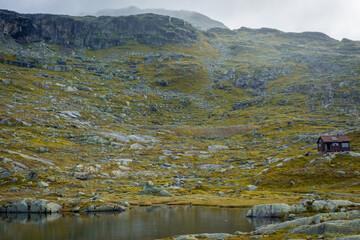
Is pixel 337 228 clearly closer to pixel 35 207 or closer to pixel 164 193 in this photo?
pixel 164 193

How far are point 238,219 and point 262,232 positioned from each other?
1878 centimetres

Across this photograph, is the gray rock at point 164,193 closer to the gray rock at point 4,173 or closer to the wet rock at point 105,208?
the wet rock at point 105,208

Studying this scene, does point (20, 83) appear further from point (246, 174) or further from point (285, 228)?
point (285, 228)

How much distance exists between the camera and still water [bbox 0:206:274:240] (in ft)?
176

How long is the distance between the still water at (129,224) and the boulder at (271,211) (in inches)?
105

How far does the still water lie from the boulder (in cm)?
268

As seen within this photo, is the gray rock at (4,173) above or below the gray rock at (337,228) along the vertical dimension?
below

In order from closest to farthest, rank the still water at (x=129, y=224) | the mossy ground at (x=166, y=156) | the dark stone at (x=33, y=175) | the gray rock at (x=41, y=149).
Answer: the still water at (x=129, y=224), the mossy ground at (x=166, y=156), the dark stone at (x=33, y=175), the gray rock at (x=41, y=149)

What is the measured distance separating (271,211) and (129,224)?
3009 centimetres

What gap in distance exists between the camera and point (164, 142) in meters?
158

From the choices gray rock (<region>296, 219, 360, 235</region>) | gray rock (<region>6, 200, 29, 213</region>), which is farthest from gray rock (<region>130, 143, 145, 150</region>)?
Result: gray rock (<region>296, 219, 360, 235</region>)

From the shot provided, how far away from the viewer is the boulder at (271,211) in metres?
62.1

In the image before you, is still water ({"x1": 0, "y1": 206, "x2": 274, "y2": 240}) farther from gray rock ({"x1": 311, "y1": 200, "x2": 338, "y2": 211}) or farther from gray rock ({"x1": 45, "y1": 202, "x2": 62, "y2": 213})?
gray rock ({"x1": 311, "y1": 200, "x2": 338, "y2": 211})

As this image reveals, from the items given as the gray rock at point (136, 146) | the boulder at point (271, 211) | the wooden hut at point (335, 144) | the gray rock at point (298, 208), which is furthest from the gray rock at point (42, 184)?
the wooden hut at point (335, 144)
